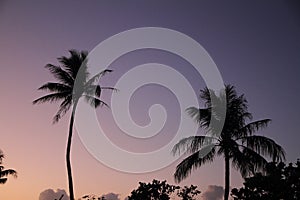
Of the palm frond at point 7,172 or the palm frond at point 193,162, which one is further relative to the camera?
the palm frond at point 7,172

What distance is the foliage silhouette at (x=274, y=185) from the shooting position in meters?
17.2

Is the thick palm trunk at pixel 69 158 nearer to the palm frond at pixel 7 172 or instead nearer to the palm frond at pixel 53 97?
the palm frond at pixel 53 97

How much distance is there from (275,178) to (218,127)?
4.44 metres

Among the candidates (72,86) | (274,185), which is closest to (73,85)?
(72,86)

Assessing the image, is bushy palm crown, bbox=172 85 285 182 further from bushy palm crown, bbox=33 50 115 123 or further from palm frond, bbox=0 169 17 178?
palm frond, bbox=0 169 17 178

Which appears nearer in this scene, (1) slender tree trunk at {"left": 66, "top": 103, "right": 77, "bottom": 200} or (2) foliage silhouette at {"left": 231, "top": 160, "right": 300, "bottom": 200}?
(2) foliage silhouette at {"left": 231, "top": 160, "right": 300, "bottom": 200}

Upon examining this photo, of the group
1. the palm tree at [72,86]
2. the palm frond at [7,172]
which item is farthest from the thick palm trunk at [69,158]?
the palm frond at [7,172]

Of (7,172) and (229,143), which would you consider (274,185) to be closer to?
(229,143)

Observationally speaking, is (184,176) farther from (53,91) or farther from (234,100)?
(53,91)

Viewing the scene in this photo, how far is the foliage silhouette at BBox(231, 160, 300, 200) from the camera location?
56.3ft

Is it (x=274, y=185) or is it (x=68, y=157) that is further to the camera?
(x=68, y=157)

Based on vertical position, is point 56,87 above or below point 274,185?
above

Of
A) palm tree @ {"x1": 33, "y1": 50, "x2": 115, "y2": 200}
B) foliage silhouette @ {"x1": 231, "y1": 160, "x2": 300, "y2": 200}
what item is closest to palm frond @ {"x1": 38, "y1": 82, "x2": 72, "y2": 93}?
palm tree @ {"x1": 33, "y1": 50, "x2": 115, "y2": 200}

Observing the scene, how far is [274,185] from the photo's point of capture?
17438 millimetres
